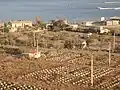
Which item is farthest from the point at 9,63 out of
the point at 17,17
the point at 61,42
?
the point at 17,17

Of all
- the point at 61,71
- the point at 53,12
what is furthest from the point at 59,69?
the point at 53,12

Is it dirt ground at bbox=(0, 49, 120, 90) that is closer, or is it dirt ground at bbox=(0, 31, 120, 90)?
dirt ground at bbox=(0, 31, 120, 90)

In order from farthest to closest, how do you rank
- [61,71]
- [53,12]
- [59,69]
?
[53,12]
[59,69]
[61,71]

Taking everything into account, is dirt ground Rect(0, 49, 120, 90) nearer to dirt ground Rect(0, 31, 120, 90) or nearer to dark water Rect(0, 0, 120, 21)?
dirt ground Rect(0, 31, 120, 90)

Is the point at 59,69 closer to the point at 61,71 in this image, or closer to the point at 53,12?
the point at 61,71

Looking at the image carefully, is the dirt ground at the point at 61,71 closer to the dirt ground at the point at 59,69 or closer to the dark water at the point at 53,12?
the dirt ground at the point at 59,69

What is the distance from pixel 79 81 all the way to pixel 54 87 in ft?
3.28

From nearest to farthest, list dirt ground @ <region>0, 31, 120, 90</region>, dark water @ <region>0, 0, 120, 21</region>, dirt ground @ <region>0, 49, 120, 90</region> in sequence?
dirt ground @ <region>0, 31, 120, 90</region>
dirt ground @ <region>0, 49, 120, 90</region>
dark water @ <region>0, 0, 120, 21</region>

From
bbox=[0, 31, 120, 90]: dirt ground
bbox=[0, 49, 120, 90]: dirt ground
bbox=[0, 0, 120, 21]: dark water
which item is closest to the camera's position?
bbox=[0, 31, 120, 90]: dirt ground

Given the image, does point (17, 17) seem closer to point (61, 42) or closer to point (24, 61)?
point (61, 42)

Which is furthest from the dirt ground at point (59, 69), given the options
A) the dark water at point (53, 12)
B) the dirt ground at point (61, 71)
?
the dark water at point (53, 12)

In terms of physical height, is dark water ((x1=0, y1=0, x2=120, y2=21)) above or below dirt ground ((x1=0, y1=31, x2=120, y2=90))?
above

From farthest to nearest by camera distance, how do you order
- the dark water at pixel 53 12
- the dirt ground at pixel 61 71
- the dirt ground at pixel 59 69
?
the dark water at pixel 53 12, the dirt ground at pixel 61 71, the dirt ground at pixel 59 69

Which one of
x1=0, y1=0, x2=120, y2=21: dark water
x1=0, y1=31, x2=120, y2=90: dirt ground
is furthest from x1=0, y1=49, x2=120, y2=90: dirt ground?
x1=0, y1=0, x2=120, y2=21: dark water
